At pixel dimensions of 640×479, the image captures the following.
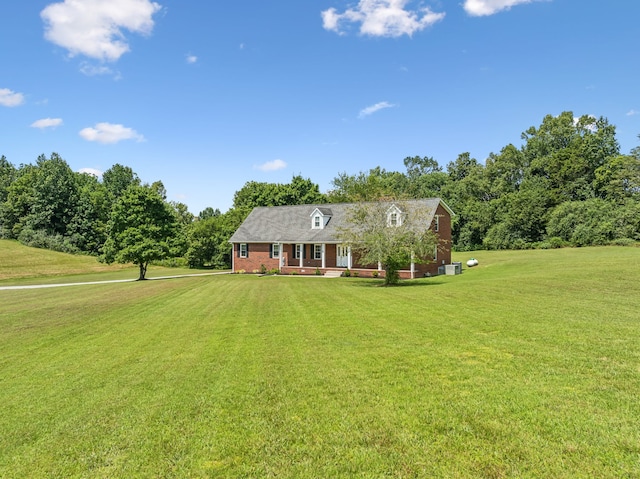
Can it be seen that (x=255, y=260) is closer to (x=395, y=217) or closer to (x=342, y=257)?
(x=342, y=257)

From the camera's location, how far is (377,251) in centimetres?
2273

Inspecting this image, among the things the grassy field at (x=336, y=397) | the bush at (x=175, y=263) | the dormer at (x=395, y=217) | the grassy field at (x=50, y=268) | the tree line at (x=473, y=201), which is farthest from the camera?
the bush at (x=175, y=263)

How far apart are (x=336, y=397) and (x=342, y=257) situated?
2880 centimetres

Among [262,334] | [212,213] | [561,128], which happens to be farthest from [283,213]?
[212,213]

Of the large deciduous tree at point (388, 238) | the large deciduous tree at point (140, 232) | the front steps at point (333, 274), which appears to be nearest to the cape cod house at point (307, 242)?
the front steps at point (333, 274)

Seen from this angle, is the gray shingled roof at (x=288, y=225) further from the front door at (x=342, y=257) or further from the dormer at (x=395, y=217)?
the dormer at (x=395, y=217)

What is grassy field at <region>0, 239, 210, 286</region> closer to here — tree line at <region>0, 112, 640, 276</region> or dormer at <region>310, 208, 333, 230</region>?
tree line at <region>0, 112, 640, 276</region>

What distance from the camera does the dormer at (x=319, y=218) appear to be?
37000 mm

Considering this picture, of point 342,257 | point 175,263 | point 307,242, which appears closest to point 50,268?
point 175,263

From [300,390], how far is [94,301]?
1627cm

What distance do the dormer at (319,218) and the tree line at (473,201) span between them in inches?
355

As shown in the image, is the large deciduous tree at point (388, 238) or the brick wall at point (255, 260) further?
the brick wall at point (255, 260)

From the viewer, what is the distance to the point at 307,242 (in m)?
35.4

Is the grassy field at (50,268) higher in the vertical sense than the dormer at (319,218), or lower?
lower
